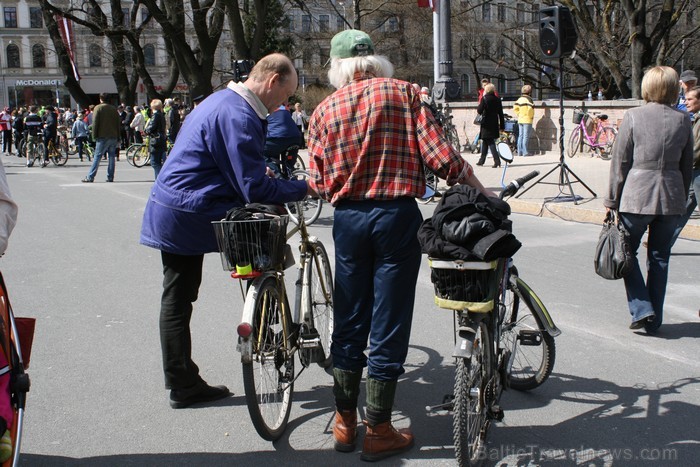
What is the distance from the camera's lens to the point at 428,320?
237 inches

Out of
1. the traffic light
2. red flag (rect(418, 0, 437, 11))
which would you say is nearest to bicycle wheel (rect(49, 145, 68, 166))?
red flag (rect(418, 0, 437, 11))

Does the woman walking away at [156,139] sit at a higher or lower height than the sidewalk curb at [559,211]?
higher

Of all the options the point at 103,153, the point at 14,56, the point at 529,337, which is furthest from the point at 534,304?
the point at 14,56

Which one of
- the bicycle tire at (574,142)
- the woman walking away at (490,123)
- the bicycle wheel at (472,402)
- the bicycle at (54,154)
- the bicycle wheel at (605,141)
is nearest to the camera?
the bicycle wheel at (472,402)

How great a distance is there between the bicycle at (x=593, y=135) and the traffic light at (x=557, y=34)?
6479 millimetres

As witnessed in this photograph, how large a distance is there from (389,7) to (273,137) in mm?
41670

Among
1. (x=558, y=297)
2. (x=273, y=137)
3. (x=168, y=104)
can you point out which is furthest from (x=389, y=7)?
(x=558, y=297)

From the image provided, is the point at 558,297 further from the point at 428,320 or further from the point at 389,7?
the point at 389,7

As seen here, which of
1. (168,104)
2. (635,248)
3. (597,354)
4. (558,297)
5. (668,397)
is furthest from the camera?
(168,104)

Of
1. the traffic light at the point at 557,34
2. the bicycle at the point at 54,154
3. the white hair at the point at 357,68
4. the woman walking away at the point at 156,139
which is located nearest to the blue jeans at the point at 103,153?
the woman walking away at the point at 156,139

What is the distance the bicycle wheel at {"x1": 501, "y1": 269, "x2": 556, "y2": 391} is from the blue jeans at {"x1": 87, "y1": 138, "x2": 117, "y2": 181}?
14171 millimetres

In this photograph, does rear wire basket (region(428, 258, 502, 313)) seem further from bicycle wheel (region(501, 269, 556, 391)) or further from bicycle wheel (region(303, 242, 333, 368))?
bicycle wheel (region(303, 242, 333, 368))

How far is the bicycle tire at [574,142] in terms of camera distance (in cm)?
1937

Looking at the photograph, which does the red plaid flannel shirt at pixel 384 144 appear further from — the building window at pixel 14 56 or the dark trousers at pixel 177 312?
the building window at pixel 14 56
